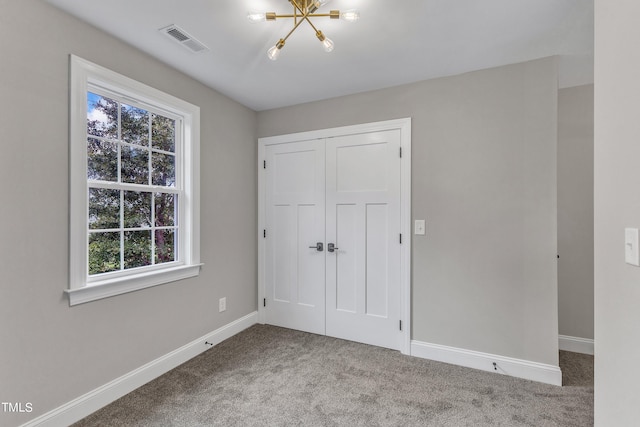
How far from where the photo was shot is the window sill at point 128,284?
179cm

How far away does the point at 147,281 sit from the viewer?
2.20m

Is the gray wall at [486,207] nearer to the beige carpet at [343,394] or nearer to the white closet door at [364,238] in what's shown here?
the white closet door at [364,238]

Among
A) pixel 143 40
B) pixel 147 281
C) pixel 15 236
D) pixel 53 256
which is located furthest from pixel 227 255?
pixel 143 40

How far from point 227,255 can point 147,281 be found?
875mm

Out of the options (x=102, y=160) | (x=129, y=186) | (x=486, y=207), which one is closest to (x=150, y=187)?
(x=129, y=186)

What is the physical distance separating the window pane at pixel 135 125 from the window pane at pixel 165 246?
745 mm

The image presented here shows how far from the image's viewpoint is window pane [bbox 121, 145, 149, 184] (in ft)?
7.06

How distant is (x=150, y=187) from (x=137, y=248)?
1.59 feet

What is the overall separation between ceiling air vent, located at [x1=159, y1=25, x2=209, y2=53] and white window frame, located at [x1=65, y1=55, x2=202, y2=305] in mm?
440

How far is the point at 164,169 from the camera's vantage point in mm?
2465

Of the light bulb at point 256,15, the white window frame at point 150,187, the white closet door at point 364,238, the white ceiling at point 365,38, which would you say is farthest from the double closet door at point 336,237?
the light bulb at point 256,15

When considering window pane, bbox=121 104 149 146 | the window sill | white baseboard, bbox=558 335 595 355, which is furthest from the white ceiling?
white baseboard, bbox=558 335 595 355
